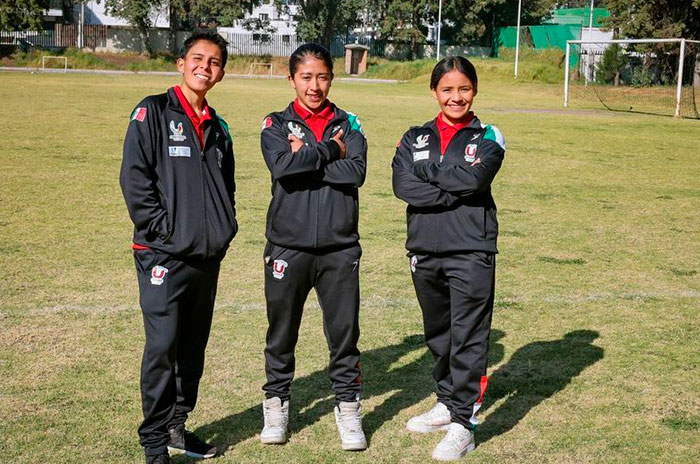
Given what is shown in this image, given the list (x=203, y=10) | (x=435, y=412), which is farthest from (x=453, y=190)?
(x=203, y=10)

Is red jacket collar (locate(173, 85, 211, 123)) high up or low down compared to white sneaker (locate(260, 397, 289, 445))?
up

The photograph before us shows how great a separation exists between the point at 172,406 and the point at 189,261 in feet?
2.10

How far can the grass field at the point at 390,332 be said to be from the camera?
169 inches

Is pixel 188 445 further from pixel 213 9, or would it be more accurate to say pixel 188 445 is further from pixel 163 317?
pixel 213 9

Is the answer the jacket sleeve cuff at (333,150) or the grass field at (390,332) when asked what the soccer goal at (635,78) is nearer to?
the grass field at (390,332)

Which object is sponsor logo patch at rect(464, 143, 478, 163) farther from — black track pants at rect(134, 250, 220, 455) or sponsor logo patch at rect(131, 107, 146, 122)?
sponsor logo patch at rect(131, 107, 146, 122)

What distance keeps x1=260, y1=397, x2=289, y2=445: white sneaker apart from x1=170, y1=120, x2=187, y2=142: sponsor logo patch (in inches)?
51.6

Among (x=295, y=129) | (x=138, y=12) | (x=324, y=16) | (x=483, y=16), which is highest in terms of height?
(x=483, y=16)

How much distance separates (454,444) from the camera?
4.08m

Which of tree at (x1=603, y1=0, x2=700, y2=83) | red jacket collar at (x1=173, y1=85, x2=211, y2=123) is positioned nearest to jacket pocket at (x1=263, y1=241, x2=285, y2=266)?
red jacket collar at (x1=173, y1=85, x2=211, y2=123)

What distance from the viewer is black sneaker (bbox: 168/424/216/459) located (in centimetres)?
402

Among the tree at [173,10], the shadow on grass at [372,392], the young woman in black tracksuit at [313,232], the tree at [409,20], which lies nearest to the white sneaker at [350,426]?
the young woman in black tracksuit at [313,232]

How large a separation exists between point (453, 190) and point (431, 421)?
116 cm

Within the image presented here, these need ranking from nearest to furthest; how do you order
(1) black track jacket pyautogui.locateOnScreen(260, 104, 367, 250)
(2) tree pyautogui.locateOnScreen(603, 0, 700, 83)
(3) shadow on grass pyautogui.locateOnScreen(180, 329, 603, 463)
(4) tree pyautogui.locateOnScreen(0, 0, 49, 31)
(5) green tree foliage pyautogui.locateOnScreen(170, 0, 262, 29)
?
1. (1) black track jacket pyautogui.locateOnScreen(260, 104, 367, 250)
2. (3) shadow on grass pyautogui.locateOnScreen(180, 329, 603, 463)
3. (2) tree pyautogui.locateOnScreen(603, 0, 700, 83)
4. (4) tree pyautogui.locateOnScreen(0, 0, 49, 31)
5. (5) green tree foliage pyautogui.locateOnScreen(170, 0, 262, 29)
